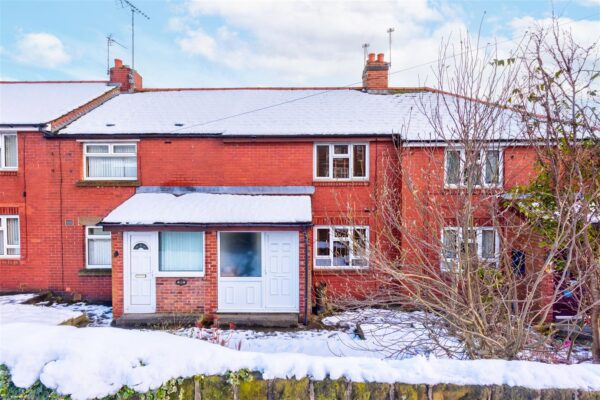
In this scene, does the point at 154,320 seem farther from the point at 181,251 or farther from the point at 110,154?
the point at 110,154

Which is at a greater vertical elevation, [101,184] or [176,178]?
[176,178]

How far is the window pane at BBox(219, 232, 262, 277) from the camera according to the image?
31.1 feet

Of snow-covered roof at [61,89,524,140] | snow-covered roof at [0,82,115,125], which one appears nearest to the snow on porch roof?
snow-covered roof at [61,89,524,140]

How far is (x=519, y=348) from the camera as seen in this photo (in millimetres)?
3926

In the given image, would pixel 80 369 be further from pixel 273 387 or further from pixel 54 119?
pixel 54 119

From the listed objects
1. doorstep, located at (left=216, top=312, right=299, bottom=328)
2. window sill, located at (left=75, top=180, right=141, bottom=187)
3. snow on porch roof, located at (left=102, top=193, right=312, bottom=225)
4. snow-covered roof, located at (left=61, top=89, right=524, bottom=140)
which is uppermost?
snow-covered roof, located at (left=61, top=89, right=524, bottom=140)

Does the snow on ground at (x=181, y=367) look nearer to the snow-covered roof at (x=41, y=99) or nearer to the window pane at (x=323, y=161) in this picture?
the window pane at (x=323, y=161)

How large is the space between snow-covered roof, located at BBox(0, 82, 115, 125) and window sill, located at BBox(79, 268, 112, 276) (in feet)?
15.9

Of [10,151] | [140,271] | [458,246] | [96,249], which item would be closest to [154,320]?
[140,271]

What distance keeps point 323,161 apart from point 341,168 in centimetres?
63

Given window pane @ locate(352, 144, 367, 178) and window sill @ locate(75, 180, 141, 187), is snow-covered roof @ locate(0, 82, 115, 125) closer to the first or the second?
window sill @ locate(75, 180, 141, 187)

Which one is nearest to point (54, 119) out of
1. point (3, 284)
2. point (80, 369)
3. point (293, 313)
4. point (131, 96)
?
point (131, 96)

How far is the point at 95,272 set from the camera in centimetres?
1068

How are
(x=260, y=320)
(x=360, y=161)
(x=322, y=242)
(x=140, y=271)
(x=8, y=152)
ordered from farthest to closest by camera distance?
(x=8, y=152)
(x=360, y=161)
(x=322, y=242)
(x=140, y=271)
(x=260, y=320)
